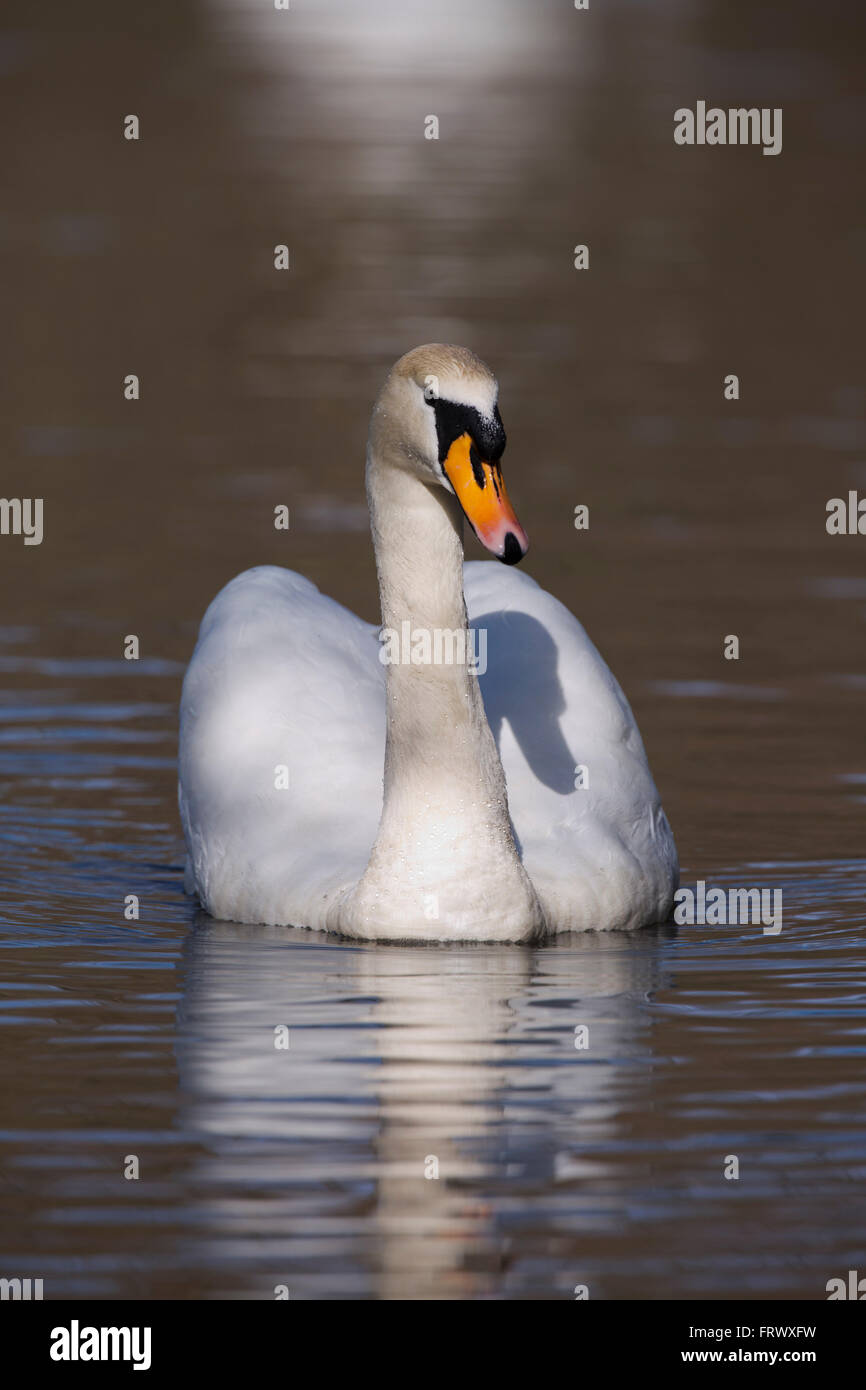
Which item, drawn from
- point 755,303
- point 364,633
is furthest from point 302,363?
point 364,633

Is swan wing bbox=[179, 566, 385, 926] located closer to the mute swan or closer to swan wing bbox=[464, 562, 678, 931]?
the mute swan

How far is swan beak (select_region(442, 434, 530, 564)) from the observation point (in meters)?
8.95

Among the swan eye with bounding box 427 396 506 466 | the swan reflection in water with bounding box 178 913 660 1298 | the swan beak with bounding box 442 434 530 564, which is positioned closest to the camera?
the swan reflection in water with bounding box 178 913 660 1298

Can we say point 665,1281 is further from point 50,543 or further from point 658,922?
point 50,543

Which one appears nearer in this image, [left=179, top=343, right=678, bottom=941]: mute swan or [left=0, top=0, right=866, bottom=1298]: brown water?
[left=0, top=0, right=866, bottom=1298]: brown water

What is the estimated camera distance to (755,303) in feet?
96.9

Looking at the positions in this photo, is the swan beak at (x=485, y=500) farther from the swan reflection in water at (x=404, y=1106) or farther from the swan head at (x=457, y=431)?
the swan reflection in water at (x=404, y=1106)

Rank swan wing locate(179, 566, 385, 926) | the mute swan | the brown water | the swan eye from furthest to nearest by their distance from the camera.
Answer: swan wing locate(179, 566, 385, 926) → the mute swan → the swan eye → the brown water

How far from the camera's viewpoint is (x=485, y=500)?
30.1ft

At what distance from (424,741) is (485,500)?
1.22 m

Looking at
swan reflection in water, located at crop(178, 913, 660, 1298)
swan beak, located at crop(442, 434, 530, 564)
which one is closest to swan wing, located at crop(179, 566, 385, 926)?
swan reflection in water, located at crop(178, 913, 660, 1298)

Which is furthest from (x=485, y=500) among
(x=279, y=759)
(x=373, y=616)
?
(x=373, y=616)

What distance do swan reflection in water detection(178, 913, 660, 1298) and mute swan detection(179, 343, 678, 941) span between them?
0.20 m
